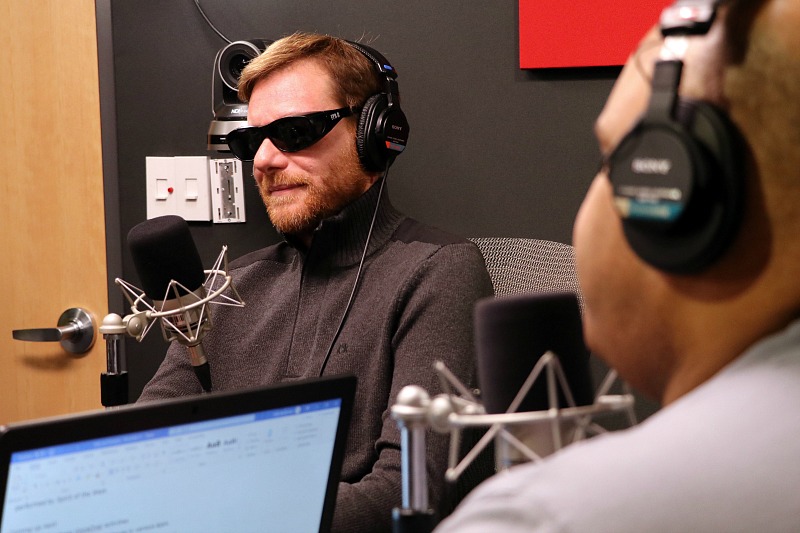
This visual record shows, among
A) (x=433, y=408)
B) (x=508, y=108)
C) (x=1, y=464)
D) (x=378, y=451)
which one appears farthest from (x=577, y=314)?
(x=508, y=108)

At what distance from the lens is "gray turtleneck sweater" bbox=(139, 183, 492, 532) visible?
1.66m

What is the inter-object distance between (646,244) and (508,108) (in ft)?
5.48

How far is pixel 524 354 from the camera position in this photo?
74 centimetres

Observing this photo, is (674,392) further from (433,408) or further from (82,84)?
(82,84)

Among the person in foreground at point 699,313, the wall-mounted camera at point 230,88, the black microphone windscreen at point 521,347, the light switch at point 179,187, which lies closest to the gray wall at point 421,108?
the light switch at point 179,187

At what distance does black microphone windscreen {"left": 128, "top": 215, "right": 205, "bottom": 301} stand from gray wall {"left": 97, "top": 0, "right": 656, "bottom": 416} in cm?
91

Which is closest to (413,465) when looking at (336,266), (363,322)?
(363,322)

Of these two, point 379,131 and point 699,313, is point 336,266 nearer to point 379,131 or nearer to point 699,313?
point 379,131

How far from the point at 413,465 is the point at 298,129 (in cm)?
126

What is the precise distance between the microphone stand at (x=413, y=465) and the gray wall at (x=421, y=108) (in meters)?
1.47

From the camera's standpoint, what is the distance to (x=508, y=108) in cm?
220

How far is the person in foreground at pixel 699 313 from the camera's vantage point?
1.54ft

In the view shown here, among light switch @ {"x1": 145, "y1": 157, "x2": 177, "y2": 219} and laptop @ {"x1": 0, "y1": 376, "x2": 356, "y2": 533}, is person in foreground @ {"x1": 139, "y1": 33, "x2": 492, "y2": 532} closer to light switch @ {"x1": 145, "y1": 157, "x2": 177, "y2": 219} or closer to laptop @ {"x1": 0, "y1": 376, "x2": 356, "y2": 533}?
light switch @ {"x1": 145, "y1": 157, "x2": 177, "y2": 219}

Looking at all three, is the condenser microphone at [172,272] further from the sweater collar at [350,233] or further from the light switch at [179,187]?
the light switch at [179,187]
